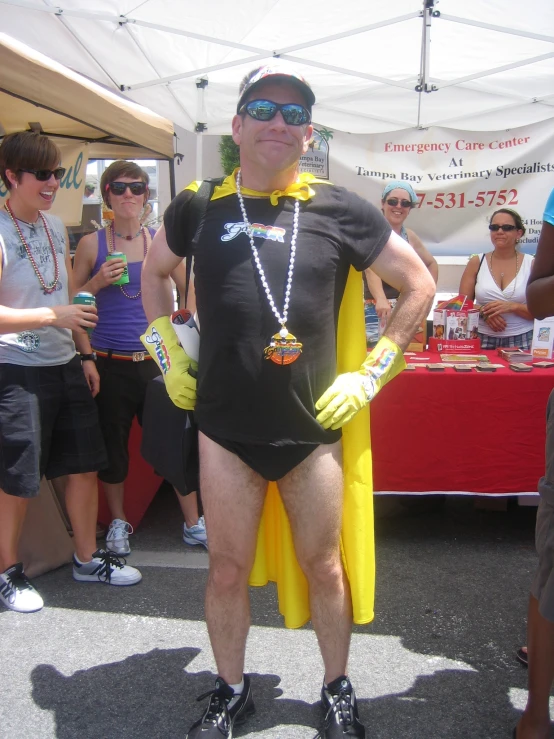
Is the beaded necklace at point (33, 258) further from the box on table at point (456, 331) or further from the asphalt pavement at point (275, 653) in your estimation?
the box on table at point (456, 331)

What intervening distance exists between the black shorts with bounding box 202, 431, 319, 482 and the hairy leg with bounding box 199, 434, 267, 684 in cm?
3

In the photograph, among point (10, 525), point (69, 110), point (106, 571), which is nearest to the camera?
point (10, 525)

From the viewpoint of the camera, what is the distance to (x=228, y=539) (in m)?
1.81

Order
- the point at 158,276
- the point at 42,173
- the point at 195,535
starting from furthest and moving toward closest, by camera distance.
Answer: the point at 195,535, the point at 42,173, the point at 158,276

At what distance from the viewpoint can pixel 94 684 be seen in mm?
2178

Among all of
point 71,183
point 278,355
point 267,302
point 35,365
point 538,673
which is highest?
point 71,183

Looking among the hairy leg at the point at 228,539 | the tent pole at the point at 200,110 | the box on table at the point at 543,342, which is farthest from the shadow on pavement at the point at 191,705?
the tent pole at the point at 200,110

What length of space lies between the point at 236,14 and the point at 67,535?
366 centimetres

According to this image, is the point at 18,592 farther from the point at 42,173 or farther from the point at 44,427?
the point at 42,173

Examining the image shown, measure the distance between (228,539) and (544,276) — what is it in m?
1.12

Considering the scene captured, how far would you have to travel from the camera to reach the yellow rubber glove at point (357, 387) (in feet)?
5.62

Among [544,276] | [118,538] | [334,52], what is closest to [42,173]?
[118,538]

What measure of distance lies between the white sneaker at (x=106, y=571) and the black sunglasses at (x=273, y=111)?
2030 millimetres

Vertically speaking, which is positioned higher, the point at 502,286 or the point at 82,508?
the point at 502,286
